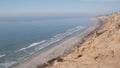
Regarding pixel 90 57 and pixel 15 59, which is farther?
pixel 15 59

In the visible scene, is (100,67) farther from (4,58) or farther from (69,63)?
(4,58)

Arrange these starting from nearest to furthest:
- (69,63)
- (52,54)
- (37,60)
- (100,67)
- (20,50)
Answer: (100,67) < (69,63) < (37,60) < (52,54) < (20,50)

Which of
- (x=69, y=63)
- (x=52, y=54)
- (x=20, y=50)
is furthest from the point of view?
(x=20, y=50)

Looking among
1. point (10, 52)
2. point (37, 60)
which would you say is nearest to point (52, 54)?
point (37, 60)

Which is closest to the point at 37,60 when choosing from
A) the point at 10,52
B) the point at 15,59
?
the point at 15,59

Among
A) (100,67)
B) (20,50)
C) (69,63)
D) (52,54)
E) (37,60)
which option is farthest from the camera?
(20,50)

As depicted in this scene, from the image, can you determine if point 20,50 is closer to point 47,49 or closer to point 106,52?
point 47,49

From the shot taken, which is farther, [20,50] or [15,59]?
[20,50]

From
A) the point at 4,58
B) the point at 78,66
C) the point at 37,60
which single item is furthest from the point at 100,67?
the point at 4,58
